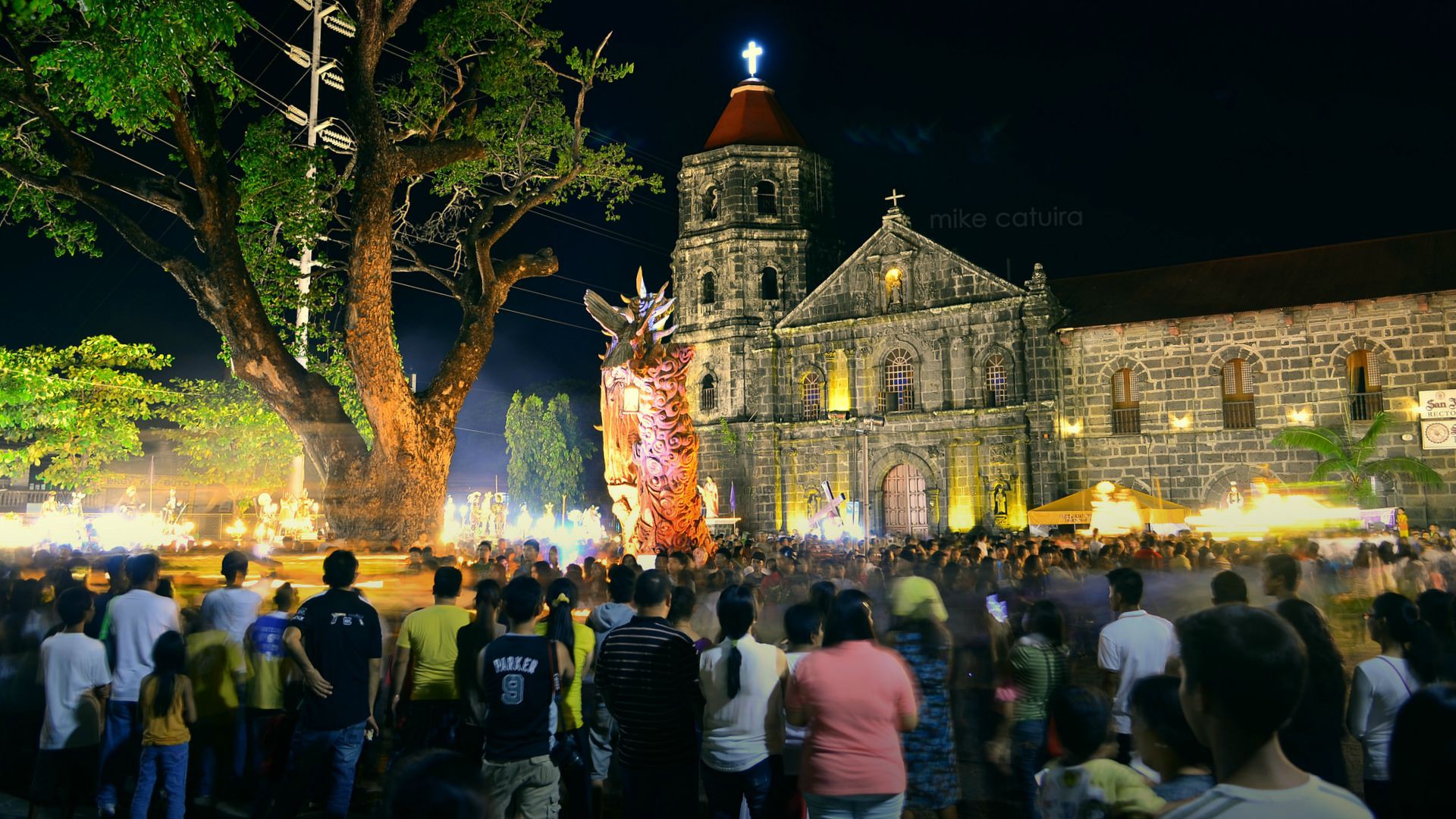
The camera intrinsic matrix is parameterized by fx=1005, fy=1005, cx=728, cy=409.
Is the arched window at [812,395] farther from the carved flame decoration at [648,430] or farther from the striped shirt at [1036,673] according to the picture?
the striped shirt at [1036,673]

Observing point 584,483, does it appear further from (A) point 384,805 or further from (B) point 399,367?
(A) point 384,805

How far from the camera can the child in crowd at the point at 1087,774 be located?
324 centimetres

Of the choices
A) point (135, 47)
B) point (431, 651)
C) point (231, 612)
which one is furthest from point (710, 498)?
point (431, 651)

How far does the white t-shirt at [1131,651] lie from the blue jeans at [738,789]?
6.23ft

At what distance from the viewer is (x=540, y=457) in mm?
45812

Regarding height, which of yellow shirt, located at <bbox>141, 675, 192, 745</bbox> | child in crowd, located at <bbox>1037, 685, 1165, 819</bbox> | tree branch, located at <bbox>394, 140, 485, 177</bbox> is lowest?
yellow shirt, located at <bbox>141, 675, 192, 745</bbox>

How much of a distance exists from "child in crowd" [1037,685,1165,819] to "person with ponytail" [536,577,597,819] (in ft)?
8.85

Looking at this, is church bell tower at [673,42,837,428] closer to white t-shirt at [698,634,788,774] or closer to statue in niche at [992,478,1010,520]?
statue in niche at [992,478,1010,520]

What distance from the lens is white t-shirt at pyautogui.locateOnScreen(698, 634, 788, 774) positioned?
4602mm

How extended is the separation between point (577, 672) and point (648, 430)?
9881 mm

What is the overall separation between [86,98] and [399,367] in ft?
12.2

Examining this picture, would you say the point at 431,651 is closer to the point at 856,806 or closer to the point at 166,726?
the point at 166,726

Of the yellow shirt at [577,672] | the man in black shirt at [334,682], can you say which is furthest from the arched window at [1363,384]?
the man in black shirt at [334,682]

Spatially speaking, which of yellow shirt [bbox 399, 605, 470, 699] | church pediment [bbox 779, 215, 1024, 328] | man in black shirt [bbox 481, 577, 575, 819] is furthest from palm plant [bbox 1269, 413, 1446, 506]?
man in black shirt [bbox 481, 577, 575, 819]
